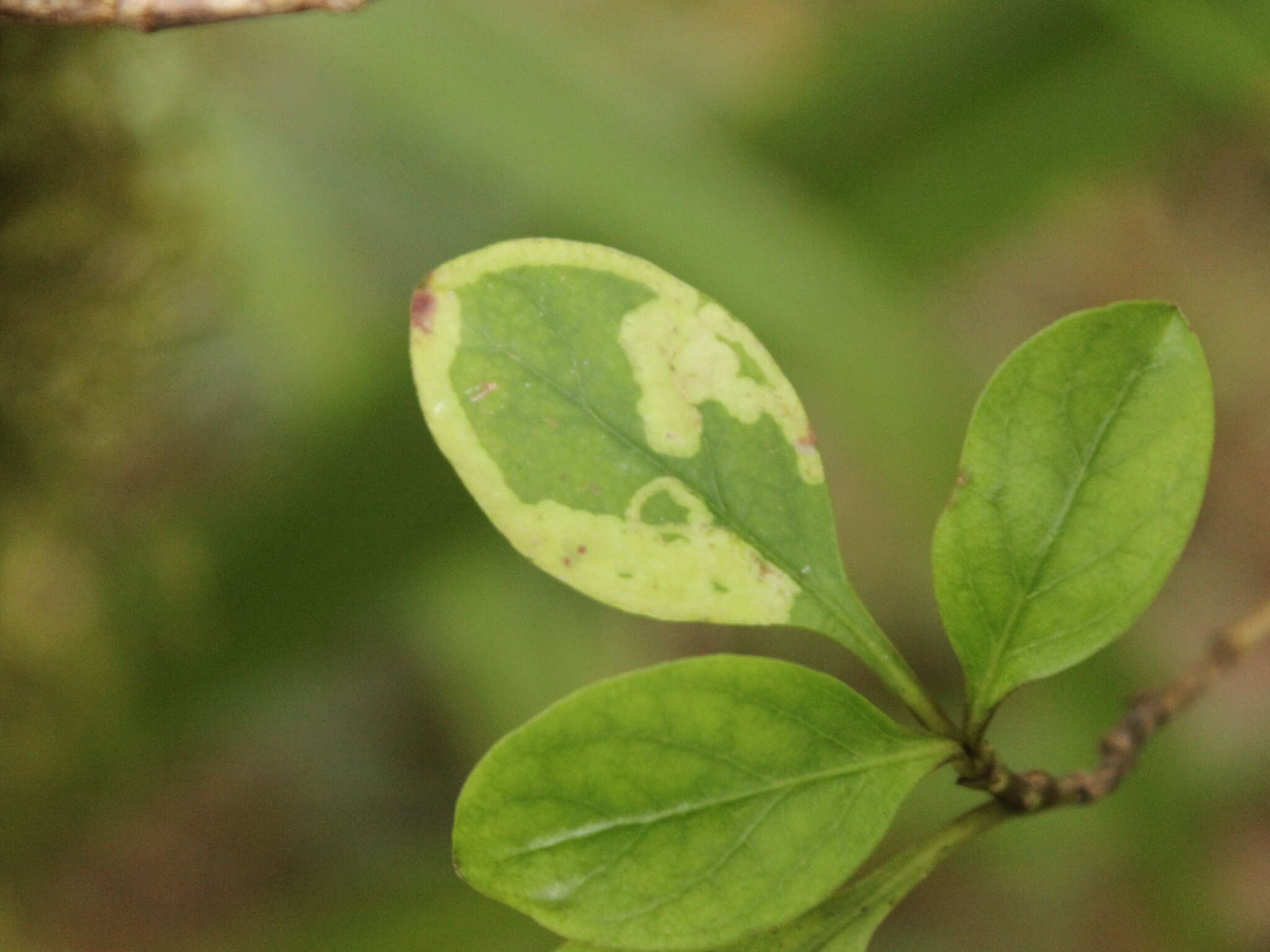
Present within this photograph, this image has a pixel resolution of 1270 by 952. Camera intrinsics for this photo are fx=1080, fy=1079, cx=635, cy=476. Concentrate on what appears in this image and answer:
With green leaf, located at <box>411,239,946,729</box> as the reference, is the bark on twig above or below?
below

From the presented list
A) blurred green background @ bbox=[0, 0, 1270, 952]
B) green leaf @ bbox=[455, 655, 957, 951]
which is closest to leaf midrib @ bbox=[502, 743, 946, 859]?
green leaf @ bbox=[455, 655, 957, 951]

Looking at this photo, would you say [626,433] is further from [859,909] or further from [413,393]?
[413,393]

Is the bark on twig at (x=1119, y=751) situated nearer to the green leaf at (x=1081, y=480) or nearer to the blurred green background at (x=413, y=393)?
the green leaf at (x=1081, y=480)

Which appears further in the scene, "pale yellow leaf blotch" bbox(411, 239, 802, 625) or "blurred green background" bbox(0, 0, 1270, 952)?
"blurred green background" bbox(0, 0, 1270, 952)

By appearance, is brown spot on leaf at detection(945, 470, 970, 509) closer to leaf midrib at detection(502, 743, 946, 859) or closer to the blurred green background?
leaf midrib at detection(502, 743, 946, 859)

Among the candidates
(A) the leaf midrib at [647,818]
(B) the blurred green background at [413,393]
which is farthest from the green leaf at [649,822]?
(B) the blurred green background at [413,393]

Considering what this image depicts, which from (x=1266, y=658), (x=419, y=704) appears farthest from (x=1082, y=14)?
(x=419, y=704)

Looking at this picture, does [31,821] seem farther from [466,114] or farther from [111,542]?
[466,114]
